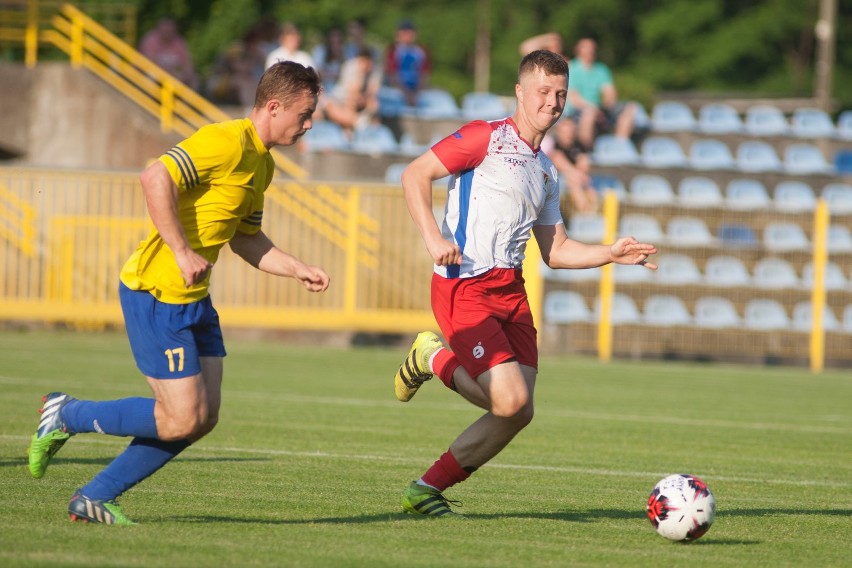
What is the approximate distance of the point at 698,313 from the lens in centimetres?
1981

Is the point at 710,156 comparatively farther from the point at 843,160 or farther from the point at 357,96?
the point at 357,96

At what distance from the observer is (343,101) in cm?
2264

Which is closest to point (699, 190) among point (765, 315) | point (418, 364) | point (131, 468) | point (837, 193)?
point (837, 193)

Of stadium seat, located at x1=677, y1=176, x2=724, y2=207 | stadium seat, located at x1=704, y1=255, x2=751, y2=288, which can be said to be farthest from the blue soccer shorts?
stadium seat, located at x1=677, y1=176, x2=724, y2=207

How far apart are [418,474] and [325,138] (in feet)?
48.6

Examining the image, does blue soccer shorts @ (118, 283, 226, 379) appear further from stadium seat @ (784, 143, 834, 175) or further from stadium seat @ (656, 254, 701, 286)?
stadium seat @ (784, 143, 834, 175)

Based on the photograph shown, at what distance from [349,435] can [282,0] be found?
37.5 m

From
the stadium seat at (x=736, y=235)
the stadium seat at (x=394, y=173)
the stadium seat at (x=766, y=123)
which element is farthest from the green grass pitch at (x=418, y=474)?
the stadium seat at (x=766, y=123)

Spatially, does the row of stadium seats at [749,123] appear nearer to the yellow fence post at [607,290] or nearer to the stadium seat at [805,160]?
the stadium seat at [805,160]

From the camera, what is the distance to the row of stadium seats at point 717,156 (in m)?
23.0

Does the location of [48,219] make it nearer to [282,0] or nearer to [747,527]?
[747,527]

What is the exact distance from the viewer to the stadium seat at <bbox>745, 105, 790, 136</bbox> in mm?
25500

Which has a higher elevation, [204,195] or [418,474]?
[204,195]

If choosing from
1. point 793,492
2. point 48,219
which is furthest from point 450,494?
point 48,219
